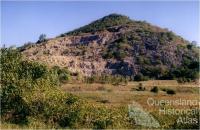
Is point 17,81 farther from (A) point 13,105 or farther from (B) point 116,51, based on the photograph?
(B) point 116,51

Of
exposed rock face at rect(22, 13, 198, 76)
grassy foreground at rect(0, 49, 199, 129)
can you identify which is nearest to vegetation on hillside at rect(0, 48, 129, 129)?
grassy foreground at rect(0, 49, 199, 129)

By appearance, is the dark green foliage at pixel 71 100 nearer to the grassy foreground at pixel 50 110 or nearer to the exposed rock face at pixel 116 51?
the grassy foreground at pixel 50 110

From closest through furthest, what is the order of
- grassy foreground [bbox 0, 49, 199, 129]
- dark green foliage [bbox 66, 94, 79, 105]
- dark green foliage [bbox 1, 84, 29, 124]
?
1. grassy foreground [bbox 0, 49, 199, 129]
2. dark green foliage [bbox 1, 84, 29, 124]
3. dark green foliage [bbox 66, 94, 79, 105]

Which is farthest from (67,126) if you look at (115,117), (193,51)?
(193,51)

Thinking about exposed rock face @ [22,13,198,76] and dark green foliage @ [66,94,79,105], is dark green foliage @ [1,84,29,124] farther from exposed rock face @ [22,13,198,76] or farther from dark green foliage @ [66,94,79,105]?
exposed rock face @ [22,13,198,76]

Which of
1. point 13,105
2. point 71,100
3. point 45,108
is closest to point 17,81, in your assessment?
point 13,105

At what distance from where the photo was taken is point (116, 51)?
549ft

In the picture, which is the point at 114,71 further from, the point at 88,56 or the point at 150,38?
the point at 150,38

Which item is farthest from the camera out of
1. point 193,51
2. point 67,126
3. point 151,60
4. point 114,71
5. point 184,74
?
point 193,51

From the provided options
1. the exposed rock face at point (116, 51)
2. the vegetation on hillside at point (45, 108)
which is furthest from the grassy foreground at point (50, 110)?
the exposed rock face at point (116, 51)

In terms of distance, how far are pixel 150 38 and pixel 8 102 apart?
15504cm

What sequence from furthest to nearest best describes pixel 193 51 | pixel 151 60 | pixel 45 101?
pixel 193 51 → pixel 151 60 → pixel 45 101

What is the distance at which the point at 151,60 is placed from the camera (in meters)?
162

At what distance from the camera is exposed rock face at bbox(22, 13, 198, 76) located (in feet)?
501
